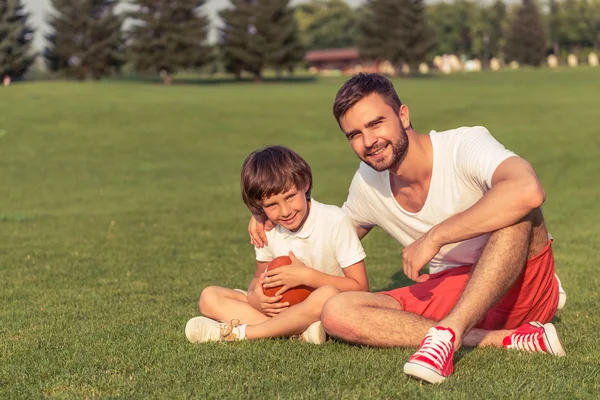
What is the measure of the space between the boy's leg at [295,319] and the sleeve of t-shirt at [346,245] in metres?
0.24

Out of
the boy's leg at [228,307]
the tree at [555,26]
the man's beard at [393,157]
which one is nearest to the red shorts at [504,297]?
the man's beard at [393,157]

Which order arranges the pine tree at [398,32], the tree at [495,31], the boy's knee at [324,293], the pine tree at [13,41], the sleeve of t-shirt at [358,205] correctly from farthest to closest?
the tree at [495,31], the pine tree at [398,32], the pine tree at [13,41], the sleeve of t-shirt at [358,205], the boy's knee at [324,293]

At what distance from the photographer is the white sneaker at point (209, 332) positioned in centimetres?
563

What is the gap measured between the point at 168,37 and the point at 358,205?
5957cm

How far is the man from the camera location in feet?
15.3

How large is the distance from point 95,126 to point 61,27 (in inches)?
1701

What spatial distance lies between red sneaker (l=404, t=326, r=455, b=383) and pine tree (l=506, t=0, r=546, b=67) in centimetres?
9776

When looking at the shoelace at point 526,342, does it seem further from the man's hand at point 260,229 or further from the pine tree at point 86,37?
the pine tree at point 86,37

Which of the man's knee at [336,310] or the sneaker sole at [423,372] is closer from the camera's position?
the sneaker sole at [423,372]

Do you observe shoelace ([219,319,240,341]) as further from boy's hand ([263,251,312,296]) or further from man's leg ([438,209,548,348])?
man's leg ([438,209,548,348])

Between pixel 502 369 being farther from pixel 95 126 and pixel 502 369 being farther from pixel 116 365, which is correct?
pixel 95 126

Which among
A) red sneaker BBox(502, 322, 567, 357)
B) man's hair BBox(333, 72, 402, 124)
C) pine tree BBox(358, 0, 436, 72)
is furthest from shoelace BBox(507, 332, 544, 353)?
pine tree BBox(358, 0, 436, 72)

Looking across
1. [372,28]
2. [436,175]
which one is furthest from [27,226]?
[372,28]

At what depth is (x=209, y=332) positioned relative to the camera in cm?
563
